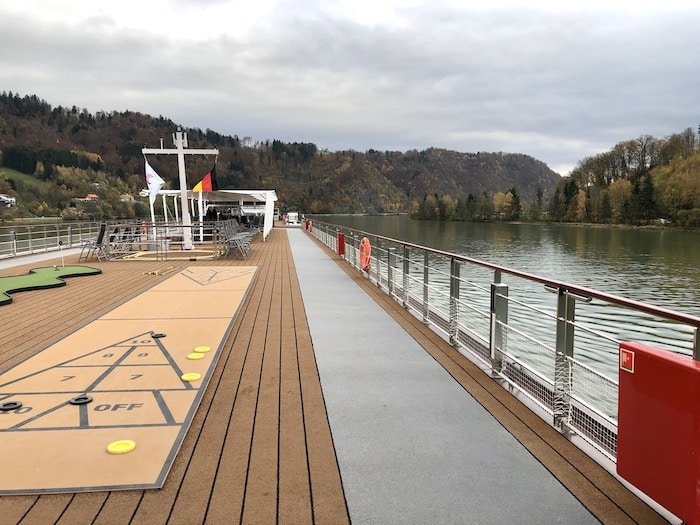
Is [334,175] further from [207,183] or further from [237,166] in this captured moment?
[207,183]

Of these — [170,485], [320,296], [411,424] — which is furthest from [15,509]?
[320,296]

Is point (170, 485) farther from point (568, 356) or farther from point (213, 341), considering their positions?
point (213, 341)

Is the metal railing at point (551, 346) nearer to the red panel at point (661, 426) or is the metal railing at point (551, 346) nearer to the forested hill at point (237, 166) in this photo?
the red panel at point (661, 426)

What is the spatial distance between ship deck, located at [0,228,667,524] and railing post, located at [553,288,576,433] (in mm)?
127

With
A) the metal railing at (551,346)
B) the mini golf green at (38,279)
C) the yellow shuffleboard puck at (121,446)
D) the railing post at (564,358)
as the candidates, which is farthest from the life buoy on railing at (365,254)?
the yellow shuffleboard puck at (121,446)

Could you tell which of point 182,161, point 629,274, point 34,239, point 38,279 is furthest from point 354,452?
point 629,274

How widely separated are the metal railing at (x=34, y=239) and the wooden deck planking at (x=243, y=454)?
9234mm

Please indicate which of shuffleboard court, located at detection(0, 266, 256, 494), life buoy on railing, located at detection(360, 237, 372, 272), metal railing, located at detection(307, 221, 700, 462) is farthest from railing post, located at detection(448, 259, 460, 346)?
life buoy on railing, located at detection(360, 237, 372, 272)

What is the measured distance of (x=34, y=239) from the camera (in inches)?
552

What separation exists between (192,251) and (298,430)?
12210 millimetres

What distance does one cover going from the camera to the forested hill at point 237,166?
85250mm

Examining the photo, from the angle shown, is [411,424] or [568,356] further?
[411,424]

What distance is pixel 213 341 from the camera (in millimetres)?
4590

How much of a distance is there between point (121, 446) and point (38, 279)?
7.22m
